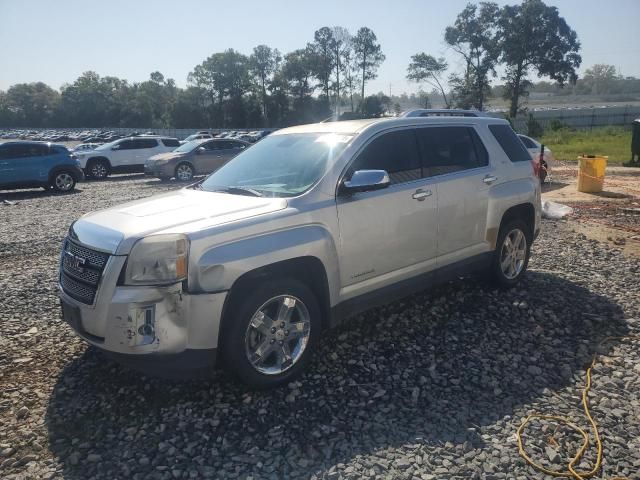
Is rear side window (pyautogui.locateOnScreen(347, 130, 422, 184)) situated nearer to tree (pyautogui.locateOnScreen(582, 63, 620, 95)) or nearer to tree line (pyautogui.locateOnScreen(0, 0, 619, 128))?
tree line (pyautogui.locateOnScreen(0, 0, 619, 128))

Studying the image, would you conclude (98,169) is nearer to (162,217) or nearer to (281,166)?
(281,166)

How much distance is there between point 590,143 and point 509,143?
Answer: 2870cm

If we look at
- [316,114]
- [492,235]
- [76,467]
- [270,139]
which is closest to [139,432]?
[76,467]

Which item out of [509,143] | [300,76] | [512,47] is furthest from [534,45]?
[509,143]

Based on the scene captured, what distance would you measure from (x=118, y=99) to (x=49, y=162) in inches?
3666

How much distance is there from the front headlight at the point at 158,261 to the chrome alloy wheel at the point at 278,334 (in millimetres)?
629

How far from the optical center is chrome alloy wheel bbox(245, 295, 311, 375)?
3486 mm

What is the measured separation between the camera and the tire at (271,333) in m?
3.32

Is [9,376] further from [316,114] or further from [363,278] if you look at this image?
[316,114]

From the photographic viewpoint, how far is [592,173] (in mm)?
13117

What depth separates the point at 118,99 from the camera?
327 feet

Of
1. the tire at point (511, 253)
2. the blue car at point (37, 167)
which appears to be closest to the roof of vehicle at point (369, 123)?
the tire at point (511, 253)

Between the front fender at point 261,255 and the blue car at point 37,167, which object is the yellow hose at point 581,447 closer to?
the front fender at point 261,255

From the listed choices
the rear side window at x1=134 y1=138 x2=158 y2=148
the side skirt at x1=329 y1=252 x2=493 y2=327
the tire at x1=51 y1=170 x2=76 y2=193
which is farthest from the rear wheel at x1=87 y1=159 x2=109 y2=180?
the side skirt at x1=329 y1=252 x2=493 y2=327
